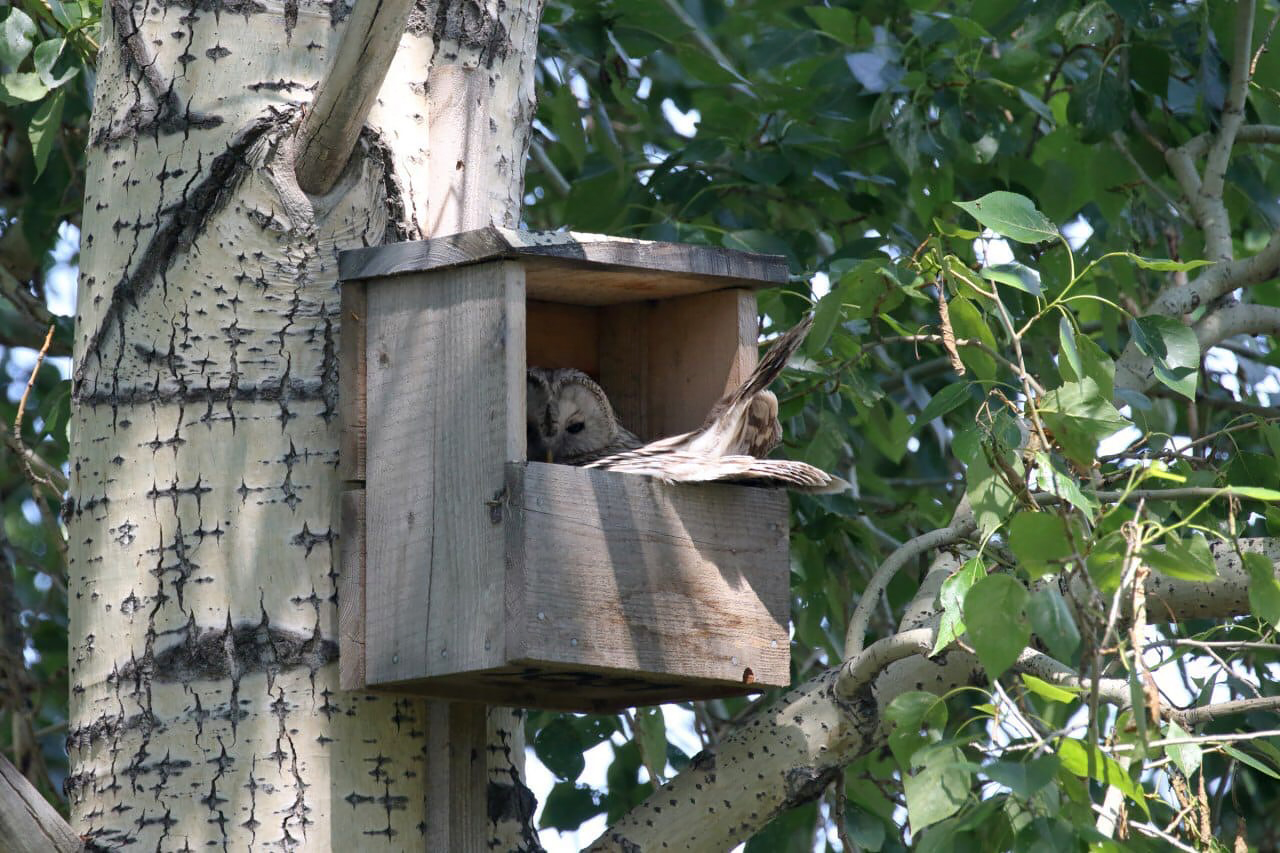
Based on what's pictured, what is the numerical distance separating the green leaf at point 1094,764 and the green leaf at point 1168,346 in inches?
24.1

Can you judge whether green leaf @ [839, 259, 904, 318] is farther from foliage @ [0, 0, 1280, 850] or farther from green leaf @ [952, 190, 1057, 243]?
green leaf @ [952, 190, 1057, 243]

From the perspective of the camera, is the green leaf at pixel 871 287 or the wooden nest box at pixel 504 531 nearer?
the wooden nest box at pixel 504 531

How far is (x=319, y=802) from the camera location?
2.17 meters

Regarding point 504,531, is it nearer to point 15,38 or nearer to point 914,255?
point 914,255

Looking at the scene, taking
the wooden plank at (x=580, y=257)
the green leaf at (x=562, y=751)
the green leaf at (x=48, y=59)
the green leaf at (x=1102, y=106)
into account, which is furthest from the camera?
the green leaf at (x=1102, y=106)

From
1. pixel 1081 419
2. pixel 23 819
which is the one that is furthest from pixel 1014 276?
pixel 23 819

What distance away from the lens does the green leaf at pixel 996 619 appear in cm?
180

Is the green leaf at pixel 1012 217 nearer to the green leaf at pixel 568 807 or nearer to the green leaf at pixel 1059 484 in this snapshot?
the green leaf at pixel 1059 484

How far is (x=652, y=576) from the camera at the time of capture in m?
2.33

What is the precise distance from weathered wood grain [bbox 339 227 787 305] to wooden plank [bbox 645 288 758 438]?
5cm

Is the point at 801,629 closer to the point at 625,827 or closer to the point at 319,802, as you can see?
the point at 625,827

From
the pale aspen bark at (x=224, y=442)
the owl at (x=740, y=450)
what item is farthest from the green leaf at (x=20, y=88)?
the owl at (x=740, y=450)

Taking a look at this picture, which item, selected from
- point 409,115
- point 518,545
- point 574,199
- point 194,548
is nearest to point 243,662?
point 194,548

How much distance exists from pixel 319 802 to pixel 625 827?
21.6 inches
